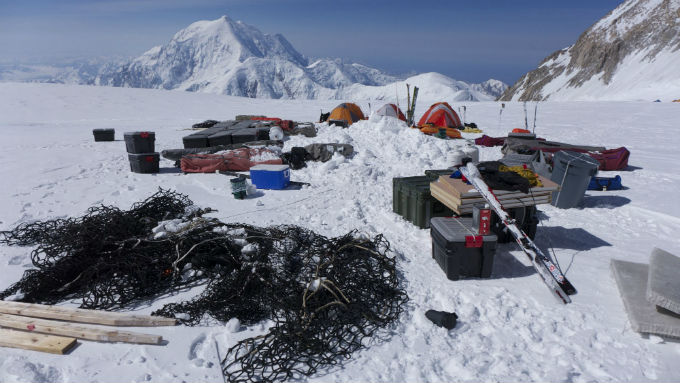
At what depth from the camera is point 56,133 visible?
17.9 m

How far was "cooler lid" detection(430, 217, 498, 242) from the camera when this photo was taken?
15.5ft

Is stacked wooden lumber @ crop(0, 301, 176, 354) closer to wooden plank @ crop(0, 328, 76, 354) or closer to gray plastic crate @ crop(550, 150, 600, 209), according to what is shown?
wooden plank @ crop(0, 328, 76, 354)

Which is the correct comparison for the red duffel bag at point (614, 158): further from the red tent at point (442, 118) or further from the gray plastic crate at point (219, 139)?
the gray plastic crate at point (219, 139)

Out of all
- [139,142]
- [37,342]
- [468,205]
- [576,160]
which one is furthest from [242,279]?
[139,142]

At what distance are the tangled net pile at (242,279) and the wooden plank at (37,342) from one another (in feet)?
2.10

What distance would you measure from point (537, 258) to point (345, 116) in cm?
1625

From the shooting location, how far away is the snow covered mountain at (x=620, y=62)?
60719mm

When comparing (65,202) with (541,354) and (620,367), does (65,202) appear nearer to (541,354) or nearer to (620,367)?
(541,354)

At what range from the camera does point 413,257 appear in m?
5.61

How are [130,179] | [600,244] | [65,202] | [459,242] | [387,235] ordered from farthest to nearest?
[130,179]
[65,202]
[387,235]
[600,244]
[459,242]

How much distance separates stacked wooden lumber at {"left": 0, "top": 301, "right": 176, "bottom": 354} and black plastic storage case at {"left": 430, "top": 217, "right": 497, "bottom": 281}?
342 centimetres

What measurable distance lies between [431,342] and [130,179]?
9.30 metres

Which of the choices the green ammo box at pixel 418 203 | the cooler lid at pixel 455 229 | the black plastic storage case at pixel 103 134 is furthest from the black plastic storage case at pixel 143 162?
the cooler lid at pixel 455 229

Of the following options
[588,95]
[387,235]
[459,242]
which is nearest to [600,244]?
[459,242]
